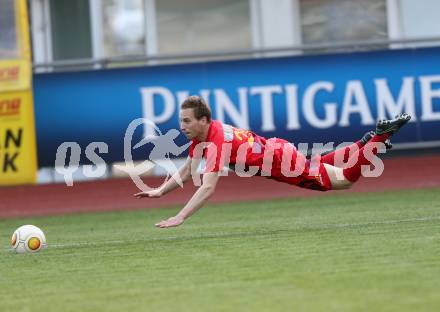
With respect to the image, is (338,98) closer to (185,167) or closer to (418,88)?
(418,88)

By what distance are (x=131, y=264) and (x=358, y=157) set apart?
3.17 meters

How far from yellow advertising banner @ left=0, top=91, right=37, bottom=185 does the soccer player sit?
19.2 feet

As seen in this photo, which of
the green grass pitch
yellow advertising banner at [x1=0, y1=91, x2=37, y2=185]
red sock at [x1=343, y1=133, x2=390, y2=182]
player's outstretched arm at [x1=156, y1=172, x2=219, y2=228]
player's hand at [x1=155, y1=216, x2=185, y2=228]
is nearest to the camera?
the green grass pitch

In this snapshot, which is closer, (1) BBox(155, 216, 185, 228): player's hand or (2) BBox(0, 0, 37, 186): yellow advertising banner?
(1) BBox(155, 216, 185, 228): player's hand

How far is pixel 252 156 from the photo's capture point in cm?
1098

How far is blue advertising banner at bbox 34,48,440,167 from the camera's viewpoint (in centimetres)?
1720

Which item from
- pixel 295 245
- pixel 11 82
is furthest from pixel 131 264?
pixel 11 82

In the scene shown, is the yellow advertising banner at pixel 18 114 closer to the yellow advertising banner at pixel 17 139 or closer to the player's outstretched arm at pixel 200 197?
the yellow advertising banner at pixel 17 139

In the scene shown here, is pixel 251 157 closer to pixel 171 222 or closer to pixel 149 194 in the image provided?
pixel 149 194

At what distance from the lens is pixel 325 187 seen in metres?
11.6

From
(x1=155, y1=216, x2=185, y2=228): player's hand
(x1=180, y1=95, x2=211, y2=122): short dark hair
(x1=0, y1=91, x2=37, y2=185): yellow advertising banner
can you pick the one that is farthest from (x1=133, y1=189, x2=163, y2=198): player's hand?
(x1=0, y1=91, x2=37, y2=185): yellow advertising banner

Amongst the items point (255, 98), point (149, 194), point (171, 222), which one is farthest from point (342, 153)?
point (255, 98)

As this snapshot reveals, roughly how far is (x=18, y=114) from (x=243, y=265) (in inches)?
337

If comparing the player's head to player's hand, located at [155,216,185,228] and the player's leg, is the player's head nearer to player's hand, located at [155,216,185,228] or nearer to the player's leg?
player's hand, located at [155,216,185,228]
